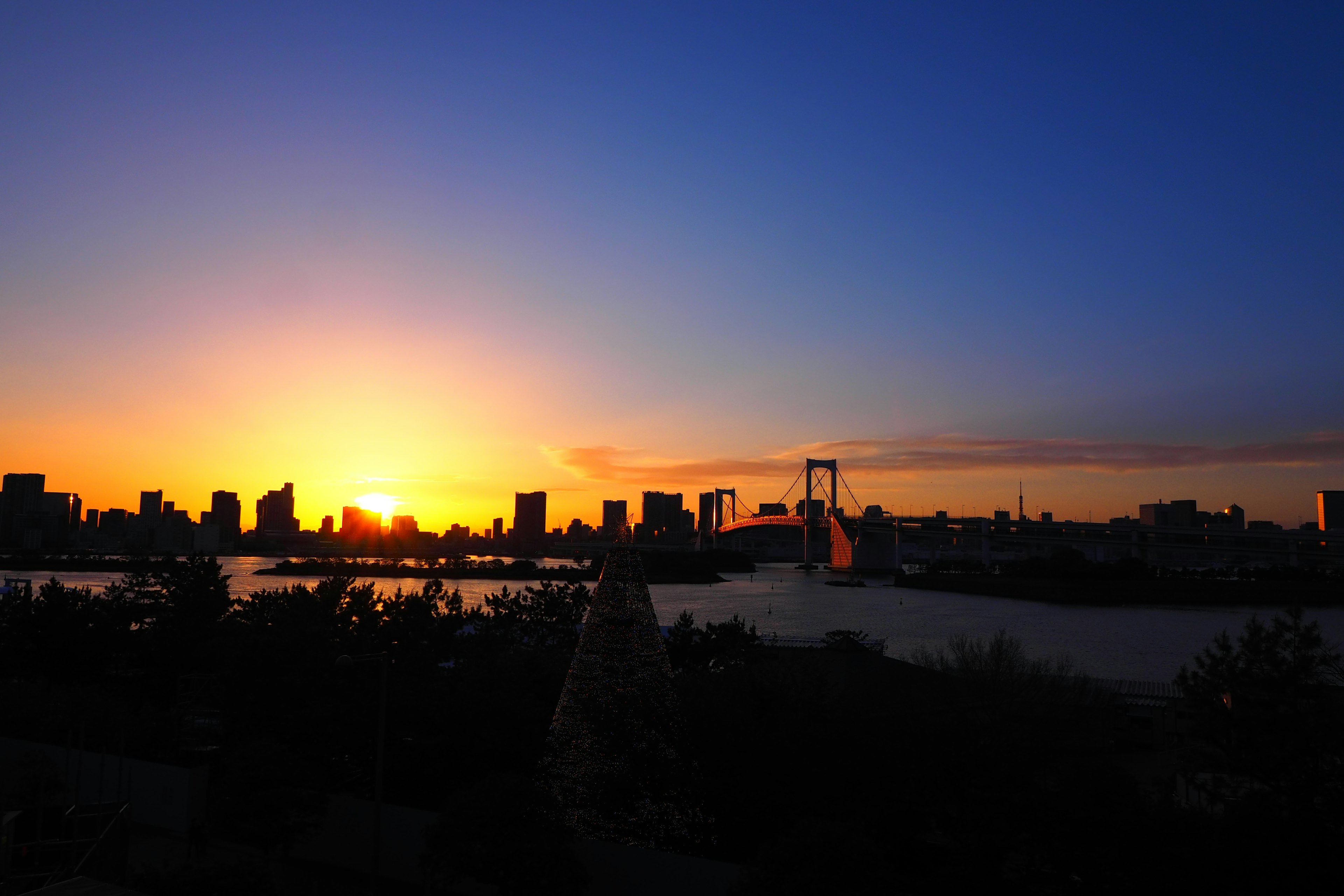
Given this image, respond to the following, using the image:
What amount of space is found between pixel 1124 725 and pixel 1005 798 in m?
9.89

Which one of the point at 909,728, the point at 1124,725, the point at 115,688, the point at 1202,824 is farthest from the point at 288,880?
the point at 1124,725

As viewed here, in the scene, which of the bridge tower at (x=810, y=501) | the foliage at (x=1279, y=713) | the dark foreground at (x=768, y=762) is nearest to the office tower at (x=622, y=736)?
the dark foreground at (x=768, y=762)

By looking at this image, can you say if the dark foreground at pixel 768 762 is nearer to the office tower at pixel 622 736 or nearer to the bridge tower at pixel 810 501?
the office tower at pixel 622 736

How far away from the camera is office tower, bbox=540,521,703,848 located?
6262mm

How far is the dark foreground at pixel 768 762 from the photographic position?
5.51 metres

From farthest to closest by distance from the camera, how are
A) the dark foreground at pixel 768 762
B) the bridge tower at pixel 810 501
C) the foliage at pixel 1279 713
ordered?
the bridge tower at pixel 810 501 → the foliage at pixel 1279 713 → the dark foreground at pixel 768 762

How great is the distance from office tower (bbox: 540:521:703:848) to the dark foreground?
0.85ft

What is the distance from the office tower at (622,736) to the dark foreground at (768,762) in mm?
259

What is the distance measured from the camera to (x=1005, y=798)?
20.1 ft

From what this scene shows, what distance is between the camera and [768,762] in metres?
7.46

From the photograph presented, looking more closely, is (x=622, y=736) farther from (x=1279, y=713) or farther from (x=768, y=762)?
(x=1279, y=713)

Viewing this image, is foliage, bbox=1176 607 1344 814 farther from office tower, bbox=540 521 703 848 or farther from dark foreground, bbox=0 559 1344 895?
office tower, bbox=540 521 703 848

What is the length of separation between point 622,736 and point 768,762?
1839 millimetres

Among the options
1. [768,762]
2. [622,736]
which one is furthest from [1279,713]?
[622,736]
